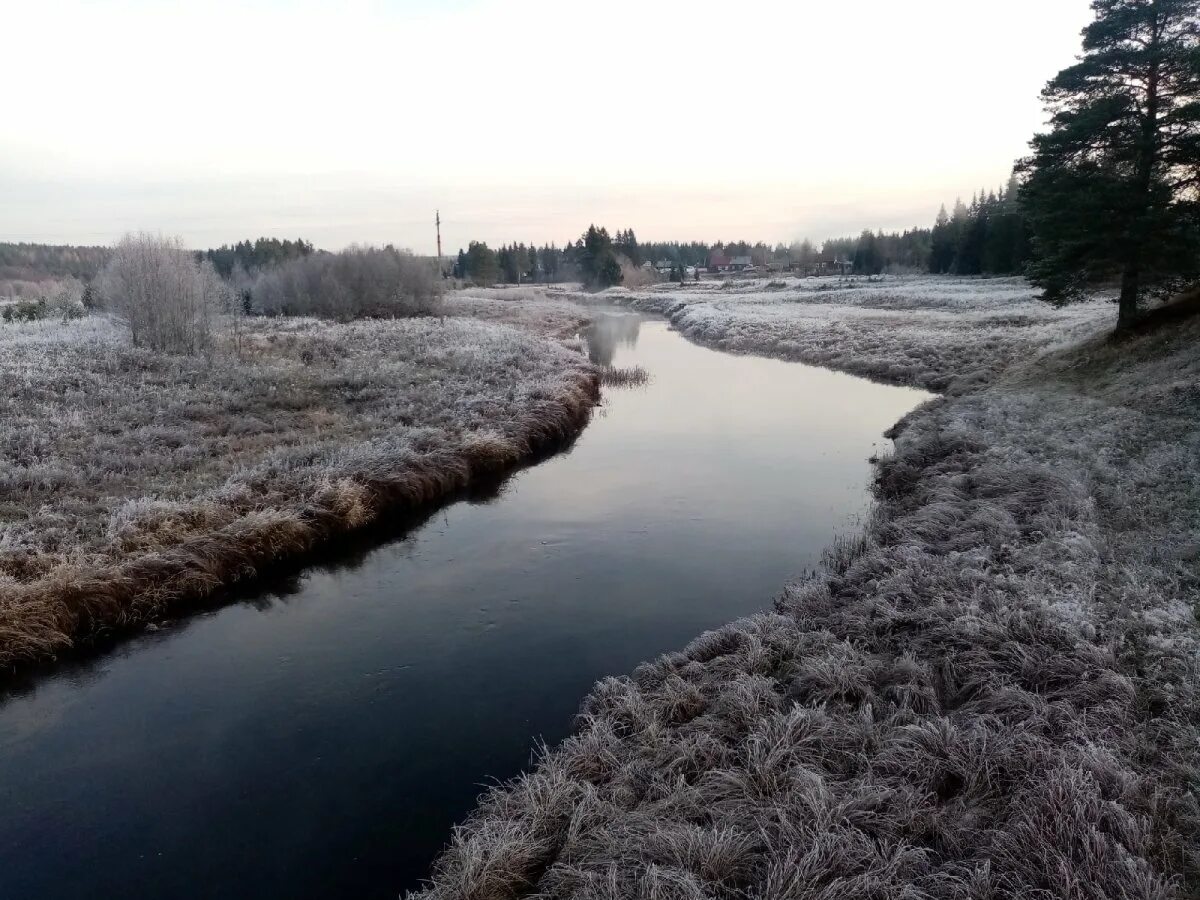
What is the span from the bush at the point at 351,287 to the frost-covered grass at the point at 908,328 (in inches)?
799

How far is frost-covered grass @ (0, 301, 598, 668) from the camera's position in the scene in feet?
33.1

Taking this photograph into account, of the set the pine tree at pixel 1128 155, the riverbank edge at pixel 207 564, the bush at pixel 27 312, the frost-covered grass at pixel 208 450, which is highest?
the pine tree at pixel 1128 155

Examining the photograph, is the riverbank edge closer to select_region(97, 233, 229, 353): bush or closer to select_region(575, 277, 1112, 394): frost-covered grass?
select_region(97, 233, 229, 353): bush

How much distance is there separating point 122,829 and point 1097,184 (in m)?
25.4

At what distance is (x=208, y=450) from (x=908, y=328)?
117ft

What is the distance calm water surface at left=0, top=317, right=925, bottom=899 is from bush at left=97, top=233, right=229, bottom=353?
57.7ft

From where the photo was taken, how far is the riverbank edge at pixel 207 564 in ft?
29.7

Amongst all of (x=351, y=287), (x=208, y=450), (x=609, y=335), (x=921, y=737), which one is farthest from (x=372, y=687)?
(x=351, y=287)

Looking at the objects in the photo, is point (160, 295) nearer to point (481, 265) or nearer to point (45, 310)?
point (45, 310)

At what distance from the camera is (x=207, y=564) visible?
1089cm

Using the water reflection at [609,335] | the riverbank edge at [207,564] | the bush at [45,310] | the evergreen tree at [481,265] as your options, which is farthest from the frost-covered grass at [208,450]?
the evergreen tree at [481,265]

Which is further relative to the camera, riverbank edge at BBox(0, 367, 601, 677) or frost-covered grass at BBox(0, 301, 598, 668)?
frost-covered grass at BBox(0, 301, 598, 668)

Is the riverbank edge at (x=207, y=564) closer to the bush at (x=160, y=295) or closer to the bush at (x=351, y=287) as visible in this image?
the bush at (x=160, y=295)

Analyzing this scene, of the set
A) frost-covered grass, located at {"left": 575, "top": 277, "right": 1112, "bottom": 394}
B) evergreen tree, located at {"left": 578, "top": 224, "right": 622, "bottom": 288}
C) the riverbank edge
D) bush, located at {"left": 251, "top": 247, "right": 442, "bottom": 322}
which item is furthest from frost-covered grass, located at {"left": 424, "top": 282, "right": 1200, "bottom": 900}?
evergreen tree, located at {"left": 578, "top": 224, "right": 622, "bottom": 288}
